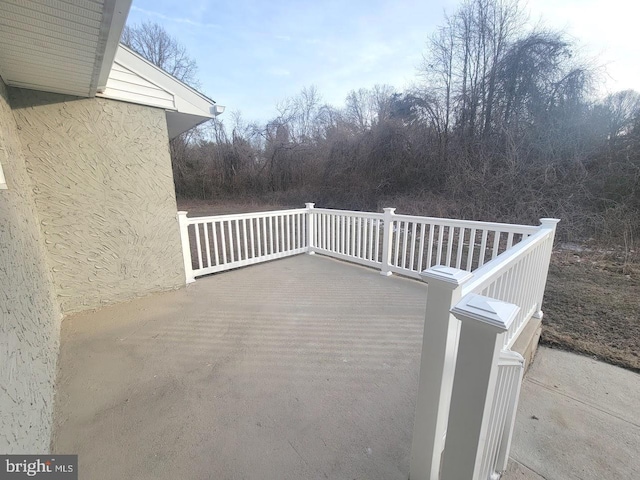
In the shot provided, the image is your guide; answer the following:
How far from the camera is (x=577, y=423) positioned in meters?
1.71

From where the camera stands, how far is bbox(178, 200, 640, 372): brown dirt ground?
2.45 metres

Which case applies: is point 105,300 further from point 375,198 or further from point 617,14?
point 617,14

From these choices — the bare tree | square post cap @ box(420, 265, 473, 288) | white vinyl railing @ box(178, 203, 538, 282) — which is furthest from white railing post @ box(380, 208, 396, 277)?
the bare tree

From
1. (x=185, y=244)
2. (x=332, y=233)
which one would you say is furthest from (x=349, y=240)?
(x=185, y=244)

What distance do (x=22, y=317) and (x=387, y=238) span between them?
3.63 meters

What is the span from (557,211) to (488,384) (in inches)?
257

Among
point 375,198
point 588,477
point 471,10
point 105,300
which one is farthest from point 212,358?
point 471,10

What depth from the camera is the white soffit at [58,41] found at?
1416 millimetres

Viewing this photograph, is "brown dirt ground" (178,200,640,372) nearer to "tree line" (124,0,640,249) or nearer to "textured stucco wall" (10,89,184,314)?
"tree line" (124,0,640,249)

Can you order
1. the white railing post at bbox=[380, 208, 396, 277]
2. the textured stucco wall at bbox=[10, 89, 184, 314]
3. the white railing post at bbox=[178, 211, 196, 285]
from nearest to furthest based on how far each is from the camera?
the textured stucco wall at bbox=[10, 89, 184, 314] < the white railing post at bbox=[178, 211, 196, 285] < the white railing post at bbox=[380, 208, 396, 277]

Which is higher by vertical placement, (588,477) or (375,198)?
(375,198)

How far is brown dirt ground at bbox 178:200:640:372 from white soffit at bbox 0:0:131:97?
423 centimetres

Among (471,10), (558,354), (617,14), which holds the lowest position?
(558,354)

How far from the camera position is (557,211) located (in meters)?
5.57
